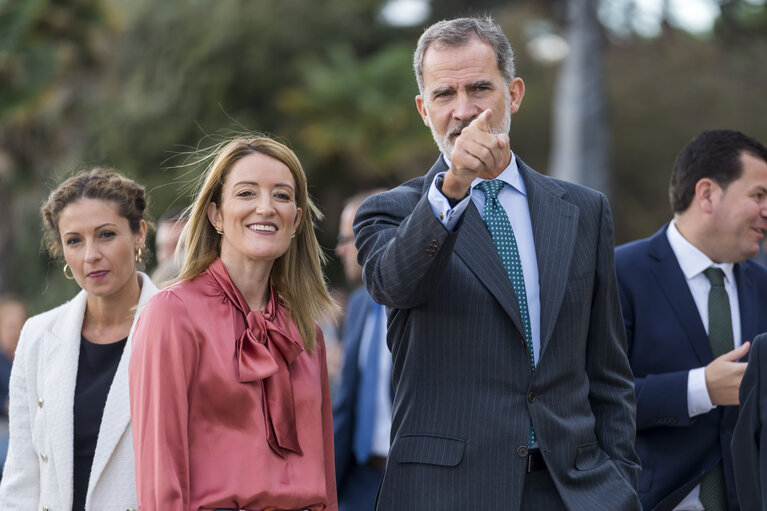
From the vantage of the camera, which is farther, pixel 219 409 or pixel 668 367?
pixel 668 367

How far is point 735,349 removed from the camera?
164 inches

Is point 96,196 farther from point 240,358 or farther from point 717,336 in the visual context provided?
point 717,336

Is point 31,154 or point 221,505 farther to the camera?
point 31,154

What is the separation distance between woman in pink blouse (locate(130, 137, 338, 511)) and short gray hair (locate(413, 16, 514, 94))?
611mm

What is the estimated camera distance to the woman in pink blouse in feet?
10.1

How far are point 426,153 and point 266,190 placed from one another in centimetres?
1703

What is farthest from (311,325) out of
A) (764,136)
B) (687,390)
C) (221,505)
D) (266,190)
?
(764,136)

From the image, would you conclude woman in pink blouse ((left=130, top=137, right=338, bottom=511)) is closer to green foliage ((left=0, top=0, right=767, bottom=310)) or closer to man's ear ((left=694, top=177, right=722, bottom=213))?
man's ear ((left=694, top=177, right=722, bottom=213))

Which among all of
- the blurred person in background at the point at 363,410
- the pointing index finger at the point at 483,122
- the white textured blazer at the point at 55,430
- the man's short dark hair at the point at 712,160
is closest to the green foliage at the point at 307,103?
the blurred person in background at the point at 363,410

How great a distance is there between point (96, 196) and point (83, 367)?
67cm

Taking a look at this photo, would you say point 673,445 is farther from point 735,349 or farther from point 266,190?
point 266,190

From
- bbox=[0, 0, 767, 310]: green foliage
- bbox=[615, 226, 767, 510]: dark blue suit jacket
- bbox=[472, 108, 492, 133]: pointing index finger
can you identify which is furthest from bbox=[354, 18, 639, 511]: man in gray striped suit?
bbox=[0, 0, 767, 310]: green foliage

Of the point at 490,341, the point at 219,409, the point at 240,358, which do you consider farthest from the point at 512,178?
the point at 219,409

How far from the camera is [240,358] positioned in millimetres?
3213
